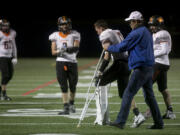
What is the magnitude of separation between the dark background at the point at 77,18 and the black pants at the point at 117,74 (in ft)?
72.8

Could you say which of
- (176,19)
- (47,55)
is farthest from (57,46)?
(176,19)

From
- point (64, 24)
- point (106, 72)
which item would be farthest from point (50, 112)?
point (106, 72)

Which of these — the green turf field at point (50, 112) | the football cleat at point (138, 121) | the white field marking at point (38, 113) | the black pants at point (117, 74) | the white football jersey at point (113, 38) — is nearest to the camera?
the green turf field at point (50, 112)

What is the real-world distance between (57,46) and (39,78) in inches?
275

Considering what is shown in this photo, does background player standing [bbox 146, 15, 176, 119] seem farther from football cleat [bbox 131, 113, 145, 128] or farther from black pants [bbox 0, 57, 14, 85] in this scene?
black pants [bbox 0, 57, 14, 85]

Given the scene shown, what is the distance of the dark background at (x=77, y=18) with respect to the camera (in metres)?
31.7

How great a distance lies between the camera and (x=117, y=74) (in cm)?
720

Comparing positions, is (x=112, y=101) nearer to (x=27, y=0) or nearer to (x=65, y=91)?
(x=65, y=91)

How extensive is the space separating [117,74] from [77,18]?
2924cm

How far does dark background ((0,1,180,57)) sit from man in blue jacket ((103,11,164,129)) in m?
22.8

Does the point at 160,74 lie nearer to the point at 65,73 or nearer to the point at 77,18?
the point at 65,73

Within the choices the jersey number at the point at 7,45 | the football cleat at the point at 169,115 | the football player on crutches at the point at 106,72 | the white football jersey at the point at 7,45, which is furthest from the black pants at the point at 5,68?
the football cleat at the point at 169,115

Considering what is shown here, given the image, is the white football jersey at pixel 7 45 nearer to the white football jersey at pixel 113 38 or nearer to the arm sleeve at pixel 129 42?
A: the white football jersey at pixel 113 38

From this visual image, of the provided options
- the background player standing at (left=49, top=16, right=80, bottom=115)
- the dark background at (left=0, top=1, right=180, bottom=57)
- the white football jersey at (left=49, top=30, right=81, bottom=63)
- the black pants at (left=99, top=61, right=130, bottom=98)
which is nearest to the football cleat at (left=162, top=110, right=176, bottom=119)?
the black pants at (left=99, top=61, right=130, bottom=98)
